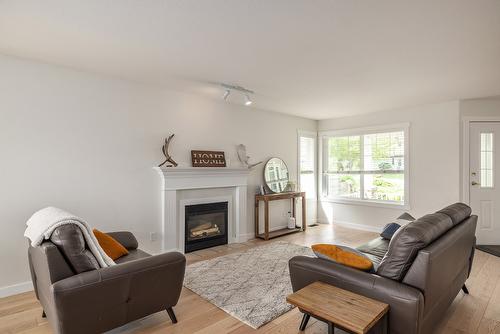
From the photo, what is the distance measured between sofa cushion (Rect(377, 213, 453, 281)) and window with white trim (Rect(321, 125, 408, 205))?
369cm

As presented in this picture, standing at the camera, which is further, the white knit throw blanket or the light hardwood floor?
the light hardwood floor

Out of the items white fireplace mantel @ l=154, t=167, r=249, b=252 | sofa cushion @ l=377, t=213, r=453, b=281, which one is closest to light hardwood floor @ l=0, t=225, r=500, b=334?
sofa cushion @ l=377, t=213, r=453, b=281

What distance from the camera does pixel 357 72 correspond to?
10.9 feet

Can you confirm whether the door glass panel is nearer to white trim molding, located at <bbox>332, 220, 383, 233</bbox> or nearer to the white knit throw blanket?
white trim molding, located at <bbox>332, 220, 383, 233</bbox>

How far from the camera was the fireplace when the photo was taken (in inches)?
171

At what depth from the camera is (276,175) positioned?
18.4 ft

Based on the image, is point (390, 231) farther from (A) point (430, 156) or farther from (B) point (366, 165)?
(B) point (366, 165)

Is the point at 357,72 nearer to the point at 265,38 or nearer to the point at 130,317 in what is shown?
the point at 265,38

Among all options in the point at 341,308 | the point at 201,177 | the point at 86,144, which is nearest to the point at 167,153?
the point at 201,177

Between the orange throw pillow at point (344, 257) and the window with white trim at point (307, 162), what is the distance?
401 centimetres

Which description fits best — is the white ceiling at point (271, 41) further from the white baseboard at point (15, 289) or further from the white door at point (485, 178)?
the white baseboard at point (15, 289)

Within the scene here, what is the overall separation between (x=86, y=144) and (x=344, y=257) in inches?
122

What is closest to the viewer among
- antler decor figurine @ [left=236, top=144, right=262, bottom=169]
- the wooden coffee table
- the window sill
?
the wooden coffee table

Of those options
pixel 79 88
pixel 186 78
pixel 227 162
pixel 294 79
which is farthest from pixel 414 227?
pixel 79 88
